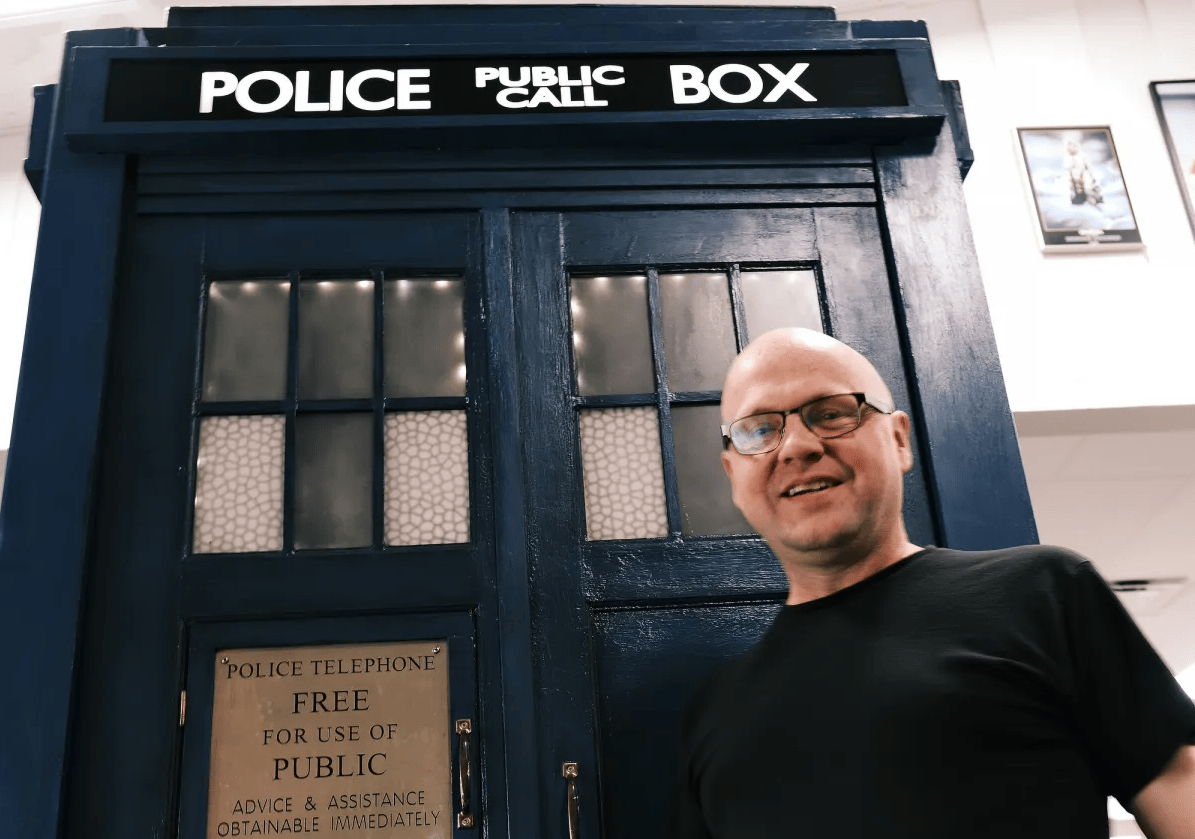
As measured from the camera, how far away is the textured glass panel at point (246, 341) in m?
2.46

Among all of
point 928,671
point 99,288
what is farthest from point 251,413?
point 928,671

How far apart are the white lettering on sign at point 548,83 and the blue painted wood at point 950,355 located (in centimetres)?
80

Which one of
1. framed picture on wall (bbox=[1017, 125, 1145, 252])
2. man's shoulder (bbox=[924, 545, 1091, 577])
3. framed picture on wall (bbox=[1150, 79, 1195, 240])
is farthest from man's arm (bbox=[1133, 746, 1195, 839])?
framed picture on wall (bbox=[1150, 79, 1195, 240])

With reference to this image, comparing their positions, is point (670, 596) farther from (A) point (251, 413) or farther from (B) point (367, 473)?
(A) point (251, 413)

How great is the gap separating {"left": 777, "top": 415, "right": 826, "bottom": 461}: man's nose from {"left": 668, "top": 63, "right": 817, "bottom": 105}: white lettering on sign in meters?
1.18

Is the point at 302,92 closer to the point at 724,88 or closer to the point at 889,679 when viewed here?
the point at 724,88

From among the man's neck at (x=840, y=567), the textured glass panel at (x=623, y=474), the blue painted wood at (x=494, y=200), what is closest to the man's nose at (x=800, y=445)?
the man's neck at (x=840, y=567)

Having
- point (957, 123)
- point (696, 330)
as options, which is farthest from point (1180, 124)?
point (696, 330)

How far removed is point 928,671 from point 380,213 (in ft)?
5.81

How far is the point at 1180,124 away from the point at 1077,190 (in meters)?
0.75

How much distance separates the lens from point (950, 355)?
252 cm

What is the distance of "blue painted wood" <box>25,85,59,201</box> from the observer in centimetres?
263

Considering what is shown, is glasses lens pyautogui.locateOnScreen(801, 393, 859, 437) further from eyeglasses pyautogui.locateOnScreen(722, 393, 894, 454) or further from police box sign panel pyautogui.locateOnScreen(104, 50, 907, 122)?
police box sign panel pyautogui.locateOnScreen(104, 50, 907, 122)

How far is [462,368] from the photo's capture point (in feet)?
8.21
